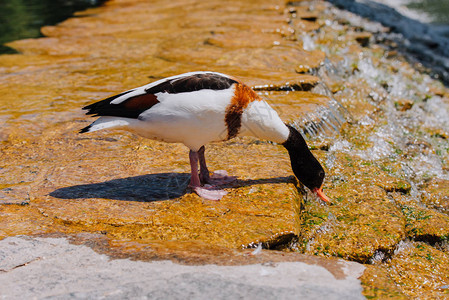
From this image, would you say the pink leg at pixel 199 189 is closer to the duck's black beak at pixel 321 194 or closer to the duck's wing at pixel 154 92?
the duck's wing at pixel 154 92

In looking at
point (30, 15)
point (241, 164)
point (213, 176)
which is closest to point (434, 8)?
point (30, 15)

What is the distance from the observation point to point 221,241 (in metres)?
3.41

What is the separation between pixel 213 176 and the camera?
4.32m

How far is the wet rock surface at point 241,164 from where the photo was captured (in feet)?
11.8

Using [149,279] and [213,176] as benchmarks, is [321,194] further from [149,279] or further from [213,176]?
[149,279]

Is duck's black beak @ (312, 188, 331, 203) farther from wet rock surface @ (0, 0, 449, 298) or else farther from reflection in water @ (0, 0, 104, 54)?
reflection in water @ (0, 0, 104, 54)

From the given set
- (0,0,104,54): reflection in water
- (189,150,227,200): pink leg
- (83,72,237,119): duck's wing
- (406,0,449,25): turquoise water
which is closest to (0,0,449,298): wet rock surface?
(189,150,227,200): pink leg

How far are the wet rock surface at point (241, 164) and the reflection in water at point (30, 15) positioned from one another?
1379 mm

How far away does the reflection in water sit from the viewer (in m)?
10.9

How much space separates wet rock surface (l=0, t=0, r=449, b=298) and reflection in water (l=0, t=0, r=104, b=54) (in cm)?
138

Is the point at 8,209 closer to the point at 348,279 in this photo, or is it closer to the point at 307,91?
the point at 348,279

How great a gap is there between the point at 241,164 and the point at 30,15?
1064cm

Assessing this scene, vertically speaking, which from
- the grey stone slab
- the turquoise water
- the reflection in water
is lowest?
the turquoise water

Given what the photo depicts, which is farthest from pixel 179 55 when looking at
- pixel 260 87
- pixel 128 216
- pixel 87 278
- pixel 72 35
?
pixel 87 278
